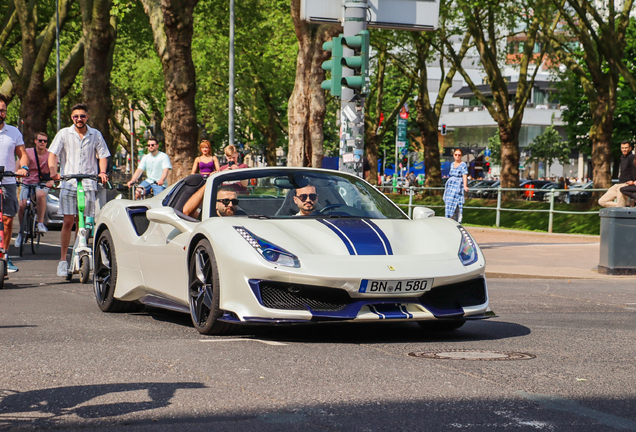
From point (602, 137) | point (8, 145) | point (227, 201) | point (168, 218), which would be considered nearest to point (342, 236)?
point (227, 201)

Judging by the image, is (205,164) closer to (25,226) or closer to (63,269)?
(25,226)

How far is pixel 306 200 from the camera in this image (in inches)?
298

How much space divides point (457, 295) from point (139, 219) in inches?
114

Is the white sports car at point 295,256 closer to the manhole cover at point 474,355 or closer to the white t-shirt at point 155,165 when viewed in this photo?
the manhole cover at point 474,355

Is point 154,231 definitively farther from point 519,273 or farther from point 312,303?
point 519,273

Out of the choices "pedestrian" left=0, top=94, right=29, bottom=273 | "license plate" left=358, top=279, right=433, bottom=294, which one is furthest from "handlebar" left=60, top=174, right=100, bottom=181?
"license plate" left=358, top=279, right=433, bottom=294

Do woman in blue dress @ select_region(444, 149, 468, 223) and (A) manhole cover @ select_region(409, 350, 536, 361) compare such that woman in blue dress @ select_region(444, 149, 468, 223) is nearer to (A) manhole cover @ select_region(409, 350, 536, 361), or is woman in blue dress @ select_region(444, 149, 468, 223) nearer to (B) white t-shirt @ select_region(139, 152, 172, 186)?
(B) white t-shirt @ select_region(139, 152, 172, 186)

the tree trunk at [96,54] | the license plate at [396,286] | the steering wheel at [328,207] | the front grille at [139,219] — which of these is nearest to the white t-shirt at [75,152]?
the front grille at [139,219]

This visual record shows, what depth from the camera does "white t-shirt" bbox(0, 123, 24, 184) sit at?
10.9m

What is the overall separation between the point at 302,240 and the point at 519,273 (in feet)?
23.8

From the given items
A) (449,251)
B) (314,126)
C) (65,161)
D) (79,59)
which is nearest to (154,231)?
(449,251)

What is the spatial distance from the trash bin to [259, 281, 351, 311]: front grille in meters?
7.95

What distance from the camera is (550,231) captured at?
24.2 metres

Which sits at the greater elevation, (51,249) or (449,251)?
(449,251)
